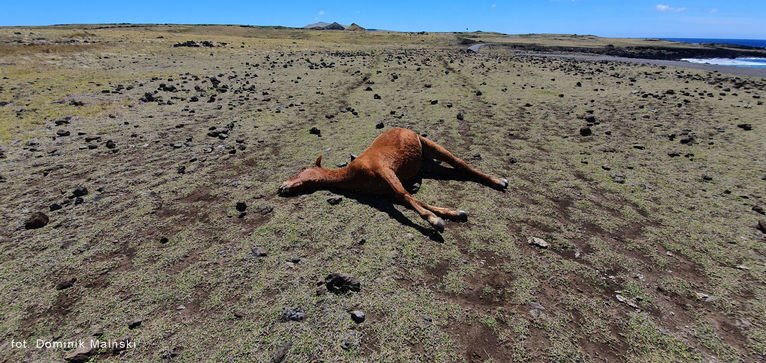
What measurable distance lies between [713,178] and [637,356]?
737cm

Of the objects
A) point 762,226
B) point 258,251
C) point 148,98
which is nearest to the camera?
point 258,251

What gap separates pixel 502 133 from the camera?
13.2 metres

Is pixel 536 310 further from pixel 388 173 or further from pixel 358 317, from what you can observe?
pixel 388 173

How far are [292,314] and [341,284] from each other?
74 centimetres

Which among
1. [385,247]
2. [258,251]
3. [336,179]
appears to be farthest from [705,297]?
[258,251]

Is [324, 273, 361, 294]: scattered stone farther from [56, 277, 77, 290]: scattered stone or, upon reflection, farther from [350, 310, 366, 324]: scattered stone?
[56, 277, 77, 290]: scattered stone

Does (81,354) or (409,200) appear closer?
(81,354)

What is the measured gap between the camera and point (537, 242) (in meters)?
6.35

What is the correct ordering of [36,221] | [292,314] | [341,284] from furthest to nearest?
1. [36,221]
2. [341,284]
3. [292,314]

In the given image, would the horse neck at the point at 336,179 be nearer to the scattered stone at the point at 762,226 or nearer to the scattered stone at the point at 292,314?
the scattered stone at the point at 292,314

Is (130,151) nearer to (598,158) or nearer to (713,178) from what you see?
(598,158)

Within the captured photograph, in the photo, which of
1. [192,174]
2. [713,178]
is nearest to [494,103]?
[713,178]

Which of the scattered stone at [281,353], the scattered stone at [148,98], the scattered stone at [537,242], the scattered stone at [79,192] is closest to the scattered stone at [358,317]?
the scattered stone at [281,353]

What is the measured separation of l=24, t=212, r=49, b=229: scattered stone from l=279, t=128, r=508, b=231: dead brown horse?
4007 mm
